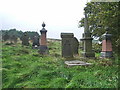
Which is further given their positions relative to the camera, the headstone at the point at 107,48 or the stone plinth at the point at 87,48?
the headstone at the point at 107,48

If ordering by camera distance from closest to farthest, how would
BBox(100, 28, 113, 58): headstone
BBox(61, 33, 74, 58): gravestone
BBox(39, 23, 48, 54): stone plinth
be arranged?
BBox(61, 33, 74, 58): gravestone → BBox(100, 28, 113, 58): headstone → BBox(39, 23, 48, 54): stone plinth

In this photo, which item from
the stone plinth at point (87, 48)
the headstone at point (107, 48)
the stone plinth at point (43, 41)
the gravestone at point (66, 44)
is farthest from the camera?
the stone plinth at point (43, 41)

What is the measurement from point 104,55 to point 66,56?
3.49 meters

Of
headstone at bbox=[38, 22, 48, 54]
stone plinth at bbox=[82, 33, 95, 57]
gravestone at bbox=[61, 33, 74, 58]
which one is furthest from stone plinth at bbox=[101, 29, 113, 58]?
headstone at bbox=[38, 22, 48, 54]

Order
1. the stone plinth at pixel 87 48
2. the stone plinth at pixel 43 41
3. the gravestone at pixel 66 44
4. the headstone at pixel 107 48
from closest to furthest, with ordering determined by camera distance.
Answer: the gravestone at pixel 66 44, the stone plinth at pixel 87 48, the headstone at pixel 107 48, the stone plinth at pixel 43 41

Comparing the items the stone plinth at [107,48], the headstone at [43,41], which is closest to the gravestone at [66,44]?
the stone plinth at [107,48]

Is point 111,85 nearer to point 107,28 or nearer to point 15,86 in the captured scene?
point 15,86

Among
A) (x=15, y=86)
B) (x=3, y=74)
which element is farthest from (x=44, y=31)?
(x=15, y=86)

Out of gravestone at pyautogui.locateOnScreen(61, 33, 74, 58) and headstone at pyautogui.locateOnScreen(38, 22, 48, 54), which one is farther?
headstone at pyautogui.locateOnScreen(38, 22, 48, 54)

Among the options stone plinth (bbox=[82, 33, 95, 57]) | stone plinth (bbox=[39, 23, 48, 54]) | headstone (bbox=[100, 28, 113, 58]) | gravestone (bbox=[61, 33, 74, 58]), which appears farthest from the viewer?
stone plinth (bbox=[39, 23, 48, 54])

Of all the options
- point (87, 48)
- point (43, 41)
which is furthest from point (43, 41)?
Result: point (87, 48)

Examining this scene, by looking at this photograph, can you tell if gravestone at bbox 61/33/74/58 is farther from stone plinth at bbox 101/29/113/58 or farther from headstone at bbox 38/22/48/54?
headstone at bbox 38/22/48/54

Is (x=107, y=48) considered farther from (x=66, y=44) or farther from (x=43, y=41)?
(x=43, y=41)

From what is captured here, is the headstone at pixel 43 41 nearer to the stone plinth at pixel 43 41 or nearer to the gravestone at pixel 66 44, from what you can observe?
the stone plinth at pixel 43 41
